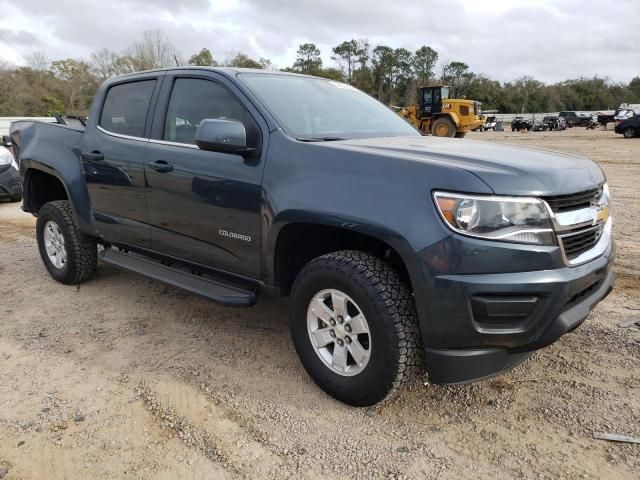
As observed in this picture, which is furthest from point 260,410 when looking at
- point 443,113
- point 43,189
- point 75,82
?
point 75,82

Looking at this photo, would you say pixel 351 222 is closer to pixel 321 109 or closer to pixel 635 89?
pixel 321 109

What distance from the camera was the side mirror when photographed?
9.31ft

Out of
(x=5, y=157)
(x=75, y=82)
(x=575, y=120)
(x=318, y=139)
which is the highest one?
(x=75, y=82)

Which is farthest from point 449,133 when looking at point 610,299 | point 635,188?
point 610,299

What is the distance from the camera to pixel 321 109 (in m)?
3.39

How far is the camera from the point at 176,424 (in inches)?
103

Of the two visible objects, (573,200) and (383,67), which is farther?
(383,67)

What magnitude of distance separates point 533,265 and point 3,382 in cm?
300

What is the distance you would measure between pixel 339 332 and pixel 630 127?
28723 mm

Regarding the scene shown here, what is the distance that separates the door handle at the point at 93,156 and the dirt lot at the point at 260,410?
4.16 ft

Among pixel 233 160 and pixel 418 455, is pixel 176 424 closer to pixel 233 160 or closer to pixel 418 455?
pixel 418 455

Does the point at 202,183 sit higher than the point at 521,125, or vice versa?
the point at 202,183

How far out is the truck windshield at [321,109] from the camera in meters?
3.09

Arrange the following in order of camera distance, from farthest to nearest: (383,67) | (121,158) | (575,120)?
(383,67)
(575,120)
(121,158)
